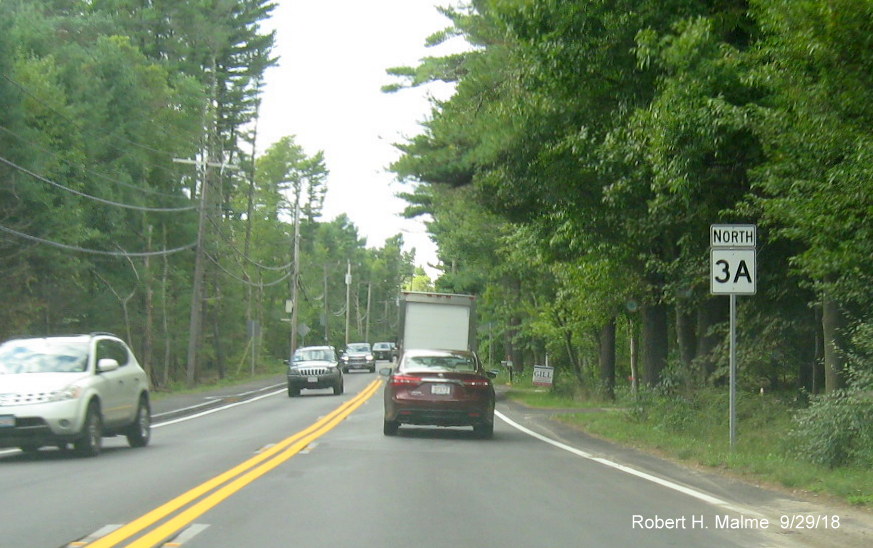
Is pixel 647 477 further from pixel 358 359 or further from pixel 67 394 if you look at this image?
pixel 358 359

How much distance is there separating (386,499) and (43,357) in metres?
6.70

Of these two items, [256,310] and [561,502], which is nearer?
[561,502]

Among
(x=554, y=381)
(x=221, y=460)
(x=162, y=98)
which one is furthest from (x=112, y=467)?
(x=162, y=98)

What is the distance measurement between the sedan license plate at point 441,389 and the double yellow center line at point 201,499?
2.16 metres

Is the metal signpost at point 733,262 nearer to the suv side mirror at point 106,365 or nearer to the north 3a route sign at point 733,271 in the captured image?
the north 3a route sign at point 733,271

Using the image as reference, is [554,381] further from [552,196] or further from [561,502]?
[561,502]

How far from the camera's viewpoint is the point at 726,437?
1650cm

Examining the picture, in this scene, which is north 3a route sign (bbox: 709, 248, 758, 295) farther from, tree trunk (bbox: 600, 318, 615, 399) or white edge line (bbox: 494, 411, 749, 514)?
tree trunk (bbox: 600, 318, 615, 399)

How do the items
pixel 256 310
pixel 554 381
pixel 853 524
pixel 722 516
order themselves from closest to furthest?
pixel 853 524
pixel 722 516
pixel 554 381
pixel 256 310

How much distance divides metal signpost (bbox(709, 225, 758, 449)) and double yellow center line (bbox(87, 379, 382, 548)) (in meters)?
6.26

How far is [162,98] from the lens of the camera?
4888cm

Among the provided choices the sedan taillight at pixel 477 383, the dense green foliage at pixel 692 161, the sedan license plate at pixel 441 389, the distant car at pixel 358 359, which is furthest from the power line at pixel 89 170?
the sedan taillight at pixel 477 383

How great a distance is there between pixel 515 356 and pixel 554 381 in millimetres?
16443

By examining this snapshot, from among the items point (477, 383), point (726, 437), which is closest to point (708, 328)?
point (726, 437)
